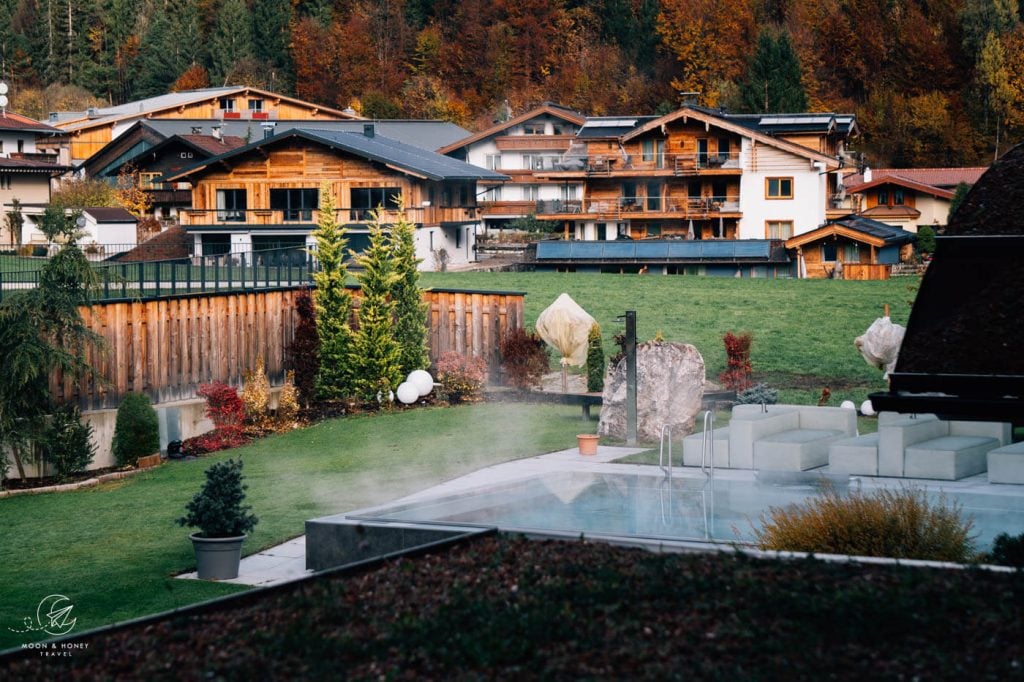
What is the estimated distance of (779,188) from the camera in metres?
57.6

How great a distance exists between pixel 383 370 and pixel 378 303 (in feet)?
4.13

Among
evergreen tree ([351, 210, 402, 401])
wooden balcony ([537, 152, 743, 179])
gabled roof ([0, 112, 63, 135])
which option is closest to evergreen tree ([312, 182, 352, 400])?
evergreen tree ([351, 210, 402, 401])

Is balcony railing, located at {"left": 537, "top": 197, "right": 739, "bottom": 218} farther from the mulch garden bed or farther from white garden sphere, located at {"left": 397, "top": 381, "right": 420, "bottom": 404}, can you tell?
the mulch garden bed

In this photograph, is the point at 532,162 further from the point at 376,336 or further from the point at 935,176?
the point at 376,336

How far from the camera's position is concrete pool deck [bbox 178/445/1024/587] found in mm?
12656

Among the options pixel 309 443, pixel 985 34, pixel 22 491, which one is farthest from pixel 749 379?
pixel 985 34

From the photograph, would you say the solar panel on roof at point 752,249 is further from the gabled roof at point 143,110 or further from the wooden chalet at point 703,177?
the gabled roof at point 143,110

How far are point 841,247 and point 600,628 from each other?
45158mm

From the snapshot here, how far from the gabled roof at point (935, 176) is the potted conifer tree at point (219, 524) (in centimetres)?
5692

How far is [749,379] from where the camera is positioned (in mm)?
24359

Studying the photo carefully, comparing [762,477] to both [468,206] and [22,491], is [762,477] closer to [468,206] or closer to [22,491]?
[22,491]

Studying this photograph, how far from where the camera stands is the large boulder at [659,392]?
784 inches

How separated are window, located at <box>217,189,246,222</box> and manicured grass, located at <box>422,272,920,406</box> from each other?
1173 cm

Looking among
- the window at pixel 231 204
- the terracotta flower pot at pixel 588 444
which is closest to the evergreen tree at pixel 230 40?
the window at pixel 231 204
